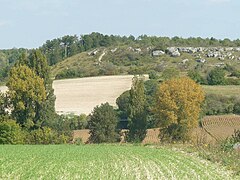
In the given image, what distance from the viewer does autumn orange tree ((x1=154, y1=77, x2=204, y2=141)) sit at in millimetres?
65625

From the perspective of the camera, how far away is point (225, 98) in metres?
95.1

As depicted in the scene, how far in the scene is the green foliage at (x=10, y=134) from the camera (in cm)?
5836

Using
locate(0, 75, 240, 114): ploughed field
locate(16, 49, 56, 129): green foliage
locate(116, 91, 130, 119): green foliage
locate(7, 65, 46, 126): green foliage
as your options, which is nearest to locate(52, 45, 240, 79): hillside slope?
locate(0, 75, 240, 114): ploughed field

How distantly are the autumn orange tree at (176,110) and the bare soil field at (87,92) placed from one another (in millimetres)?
25571

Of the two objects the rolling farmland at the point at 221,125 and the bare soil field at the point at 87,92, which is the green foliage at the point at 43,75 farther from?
the bare soil field at the point at 87,92

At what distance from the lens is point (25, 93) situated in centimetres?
6631

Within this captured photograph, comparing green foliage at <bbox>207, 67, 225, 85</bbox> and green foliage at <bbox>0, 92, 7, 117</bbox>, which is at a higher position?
green foliage at <bbox>0, 92, 7, 117</bbox>

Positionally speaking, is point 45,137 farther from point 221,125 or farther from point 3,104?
point 221,125

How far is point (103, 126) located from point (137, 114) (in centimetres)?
478

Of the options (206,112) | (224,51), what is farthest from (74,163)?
(224,51)

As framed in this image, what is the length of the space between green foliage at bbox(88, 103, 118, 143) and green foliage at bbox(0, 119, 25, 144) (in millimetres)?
11329

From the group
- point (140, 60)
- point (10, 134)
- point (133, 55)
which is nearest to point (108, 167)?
point (10, 134)

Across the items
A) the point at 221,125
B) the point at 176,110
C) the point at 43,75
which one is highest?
the point at 43,75

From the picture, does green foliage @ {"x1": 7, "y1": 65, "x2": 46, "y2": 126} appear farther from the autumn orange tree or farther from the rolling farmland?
the rolling farmland
